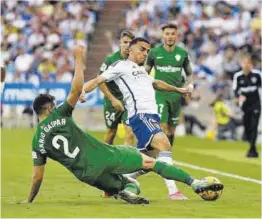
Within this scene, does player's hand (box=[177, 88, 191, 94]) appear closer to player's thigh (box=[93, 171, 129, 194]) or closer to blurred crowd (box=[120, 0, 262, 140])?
player's thigh (box=[93, 171, 129, 194])

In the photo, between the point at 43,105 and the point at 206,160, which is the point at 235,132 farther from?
the point at 43,105

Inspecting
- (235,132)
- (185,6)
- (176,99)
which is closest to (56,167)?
(176,99)

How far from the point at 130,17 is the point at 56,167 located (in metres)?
18.8

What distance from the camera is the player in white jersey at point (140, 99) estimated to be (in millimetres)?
13539

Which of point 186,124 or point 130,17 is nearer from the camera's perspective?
point 186,124

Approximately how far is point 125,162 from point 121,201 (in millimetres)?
911

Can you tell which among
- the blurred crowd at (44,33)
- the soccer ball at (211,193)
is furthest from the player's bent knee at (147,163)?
the blurred crowd at (44,33)

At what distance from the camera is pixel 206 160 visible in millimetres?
21297

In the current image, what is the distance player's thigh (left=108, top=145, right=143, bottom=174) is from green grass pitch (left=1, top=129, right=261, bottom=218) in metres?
0.44

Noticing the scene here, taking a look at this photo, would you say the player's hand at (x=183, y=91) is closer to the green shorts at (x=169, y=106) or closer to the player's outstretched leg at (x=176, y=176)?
the player's outstretched leg at (x=176, y=176)

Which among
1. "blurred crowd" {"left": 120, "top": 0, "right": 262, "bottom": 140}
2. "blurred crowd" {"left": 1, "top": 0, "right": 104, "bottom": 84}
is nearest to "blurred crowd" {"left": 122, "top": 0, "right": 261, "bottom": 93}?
"blurred crowd" {"left": 120, "top": 0, "right": 262, "bottom": 140}

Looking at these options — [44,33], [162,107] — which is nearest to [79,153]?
[162,107]

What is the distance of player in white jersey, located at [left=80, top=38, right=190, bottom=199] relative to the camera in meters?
13.5

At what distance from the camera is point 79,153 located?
12156 millimetres
